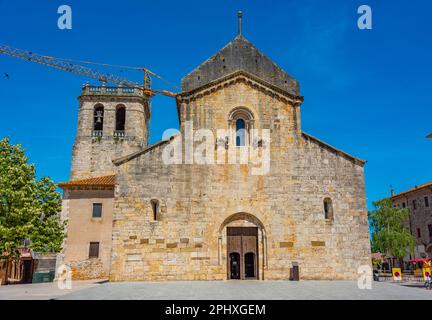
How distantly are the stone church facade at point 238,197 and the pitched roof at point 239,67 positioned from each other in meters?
0.07

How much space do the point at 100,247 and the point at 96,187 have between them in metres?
4.63

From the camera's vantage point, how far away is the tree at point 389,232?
41.0m

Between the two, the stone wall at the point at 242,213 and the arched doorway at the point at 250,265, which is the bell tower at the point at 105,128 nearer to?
the stone wall at the point at 242,213

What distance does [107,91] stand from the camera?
4103 cm

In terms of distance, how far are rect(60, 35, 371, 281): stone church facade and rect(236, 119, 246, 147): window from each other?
0.06 metres

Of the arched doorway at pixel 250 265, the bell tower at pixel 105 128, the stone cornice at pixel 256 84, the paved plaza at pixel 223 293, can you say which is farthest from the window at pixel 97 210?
the arched doorway at pixel 250 265

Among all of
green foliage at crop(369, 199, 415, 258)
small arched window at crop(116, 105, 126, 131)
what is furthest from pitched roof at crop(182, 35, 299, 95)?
green foliage at crop(369, 199, 415, 258)

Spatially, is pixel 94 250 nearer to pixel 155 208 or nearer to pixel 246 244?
pixel 155 208

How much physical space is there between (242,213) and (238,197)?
945 millimetres

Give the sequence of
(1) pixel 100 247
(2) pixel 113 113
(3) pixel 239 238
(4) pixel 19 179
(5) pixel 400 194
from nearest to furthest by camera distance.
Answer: (3) pixel 239 238 → (4) pixel 19 179 → (1) pixel 100 247 → (2) pixel 113 113 → (5) pixel 400 194
